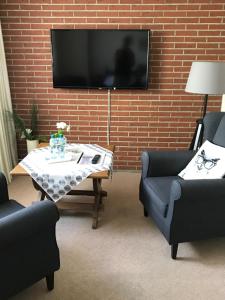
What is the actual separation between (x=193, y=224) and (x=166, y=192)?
1.02ft

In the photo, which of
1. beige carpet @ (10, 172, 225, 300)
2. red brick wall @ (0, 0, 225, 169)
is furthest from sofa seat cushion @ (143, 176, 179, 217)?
red brick wall @ (0, 0, 225, 169)

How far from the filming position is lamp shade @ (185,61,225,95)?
8.05 feet

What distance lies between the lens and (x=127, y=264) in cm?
198

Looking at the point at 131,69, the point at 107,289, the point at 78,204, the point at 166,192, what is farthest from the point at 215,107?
the point at 107,289

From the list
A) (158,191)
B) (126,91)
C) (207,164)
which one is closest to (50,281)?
(158,191)

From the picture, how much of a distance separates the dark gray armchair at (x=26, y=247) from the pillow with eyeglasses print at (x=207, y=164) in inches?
47.5

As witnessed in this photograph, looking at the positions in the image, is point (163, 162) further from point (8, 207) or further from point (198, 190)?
point (8, 207)

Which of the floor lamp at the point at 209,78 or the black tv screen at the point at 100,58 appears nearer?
the floor lamp at the point at 209,78

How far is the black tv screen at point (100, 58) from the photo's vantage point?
3039 millimetres

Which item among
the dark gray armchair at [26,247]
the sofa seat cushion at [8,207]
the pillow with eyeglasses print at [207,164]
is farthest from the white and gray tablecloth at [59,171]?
the pillow with eyeglasses print at [207,164]

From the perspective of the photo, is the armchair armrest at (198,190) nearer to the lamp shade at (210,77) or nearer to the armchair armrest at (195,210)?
the armchair armrest at (195,210)

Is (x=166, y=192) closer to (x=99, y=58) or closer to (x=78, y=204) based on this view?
(x=78, y=204)

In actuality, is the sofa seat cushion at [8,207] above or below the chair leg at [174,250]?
above

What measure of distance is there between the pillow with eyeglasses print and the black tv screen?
3.99ft
